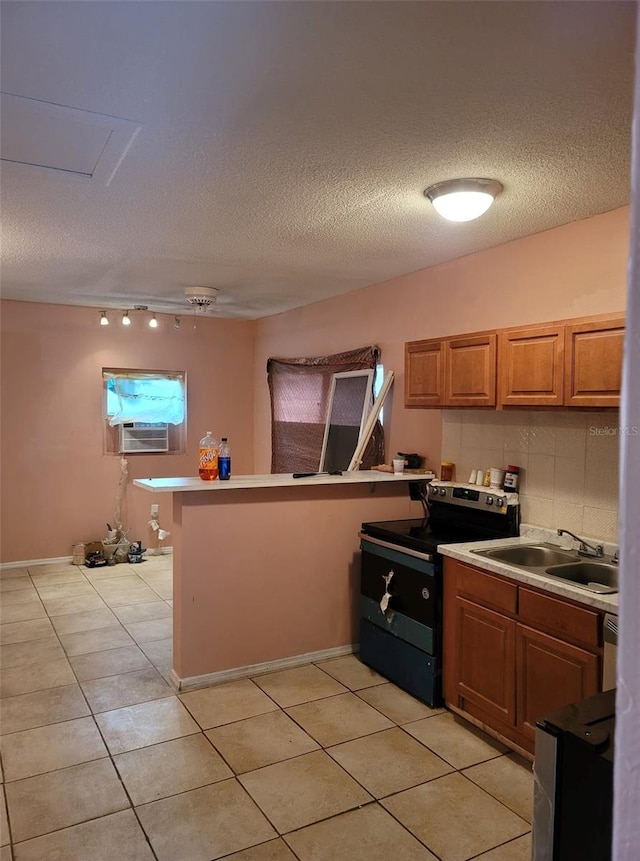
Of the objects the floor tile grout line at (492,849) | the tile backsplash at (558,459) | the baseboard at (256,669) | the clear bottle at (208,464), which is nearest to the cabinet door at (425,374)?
the tile backsplash at (558,459)

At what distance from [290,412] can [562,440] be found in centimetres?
306

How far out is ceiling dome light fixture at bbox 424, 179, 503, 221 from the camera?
2461 millimetres

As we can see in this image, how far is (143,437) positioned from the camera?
605 cm

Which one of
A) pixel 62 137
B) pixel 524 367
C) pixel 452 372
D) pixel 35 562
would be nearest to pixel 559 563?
pixel 524 367

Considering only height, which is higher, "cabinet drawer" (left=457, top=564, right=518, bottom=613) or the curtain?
the curtain

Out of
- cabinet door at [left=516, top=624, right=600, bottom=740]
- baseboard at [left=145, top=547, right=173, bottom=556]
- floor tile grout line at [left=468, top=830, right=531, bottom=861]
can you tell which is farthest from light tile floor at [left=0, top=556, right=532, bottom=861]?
baseboard at [left=145, top=547, right=173, bottom=556]

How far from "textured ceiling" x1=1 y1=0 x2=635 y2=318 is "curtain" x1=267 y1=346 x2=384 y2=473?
131 centimetres

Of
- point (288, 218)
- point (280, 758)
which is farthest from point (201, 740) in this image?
point (288, 218)

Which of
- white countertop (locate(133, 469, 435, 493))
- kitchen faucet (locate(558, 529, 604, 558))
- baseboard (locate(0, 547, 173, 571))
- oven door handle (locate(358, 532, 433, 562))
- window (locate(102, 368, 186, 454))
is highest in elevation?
window (locate(102, 368, 186, 454))

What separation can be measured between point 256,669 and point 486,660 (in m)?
1.37

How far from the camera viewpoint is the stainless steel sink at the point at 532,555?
2.89 meters

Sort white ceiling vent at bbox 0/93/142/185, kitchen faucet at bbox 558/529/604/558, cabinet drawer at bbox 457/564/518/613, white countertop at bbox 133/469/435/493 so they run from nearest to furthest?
white ceiling vent at bbox 0/93/142/185
cabinet drawer at bbox 457/564/518/613
kitchen faucet at bbox 558/529/604/558
white countertop at bbox 133/469/435/493

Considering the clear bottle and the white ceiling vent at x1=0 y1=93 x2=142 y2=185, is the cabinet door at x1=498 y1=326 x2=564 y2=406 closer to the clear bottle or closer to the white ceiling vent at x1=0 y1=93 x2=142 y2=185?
the clear bottle

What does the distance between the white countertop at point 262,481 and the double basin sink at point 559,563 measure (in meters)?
0.95
